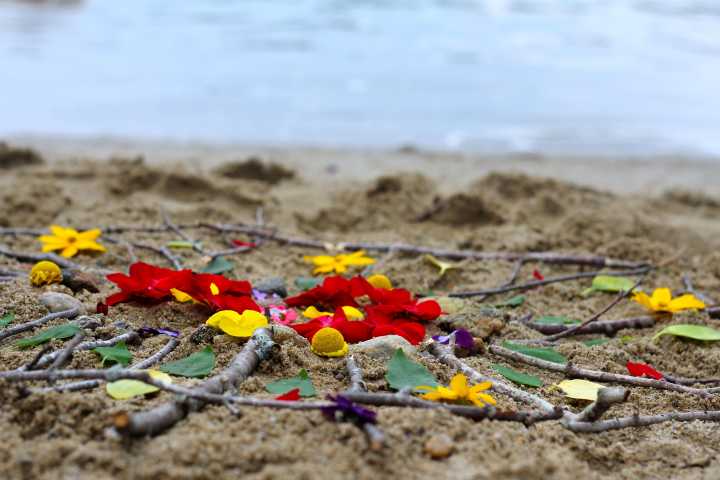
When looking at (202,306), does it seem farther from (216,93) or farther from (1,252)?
(216,93)

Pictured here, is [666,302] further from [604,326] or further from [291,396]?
[291,396]

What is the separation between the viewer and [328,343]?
1.79 meters

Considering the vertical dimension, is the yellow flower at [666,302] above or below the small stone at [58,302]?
below

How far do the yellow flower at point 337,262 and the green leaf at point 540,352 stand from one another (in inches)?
35.2

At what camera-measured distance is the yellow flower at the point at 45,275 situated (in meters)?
2.15

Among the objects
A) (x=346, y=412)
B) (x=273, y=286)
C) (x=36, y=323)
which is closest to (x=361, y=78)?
(x=273, y=286)

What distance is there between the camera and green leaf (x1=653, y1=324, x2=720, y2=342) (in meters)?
2.23

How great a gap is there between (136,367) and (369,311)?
69cm

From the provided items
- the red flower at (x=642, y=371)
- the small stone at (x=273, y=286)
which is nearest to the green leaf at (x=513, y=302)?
the red flower at (x=642, y=371)

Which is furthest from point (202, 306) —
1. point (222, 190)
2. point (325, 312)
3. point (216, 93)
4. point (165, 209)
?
point (216, 93)

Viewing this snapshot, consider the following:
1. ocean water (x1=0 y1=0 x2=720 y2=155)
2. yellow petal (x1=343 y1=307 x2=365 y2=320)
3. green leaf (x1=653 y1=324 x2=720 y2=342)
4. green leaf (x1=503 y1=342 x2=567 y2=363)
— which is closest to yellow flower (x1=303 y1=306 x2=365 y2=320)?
yellow petal (x1=343 y1=307 x2=365 y2=320)

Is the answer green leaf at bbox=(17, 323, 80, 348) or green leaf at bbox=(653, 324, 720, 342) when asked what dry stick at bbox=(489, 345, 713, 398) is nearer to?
green leaf at bbox=(653, 324, 720, 342)

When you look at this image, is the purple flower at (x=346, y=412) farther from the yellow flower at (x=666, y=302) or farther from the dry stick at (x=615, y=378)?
the yellow flower at (x=666, y=302)

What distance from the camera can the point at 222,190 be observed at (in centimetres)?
385
